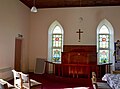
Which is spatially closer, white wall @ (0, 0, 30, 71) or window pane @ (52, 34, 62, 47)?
white wall @ (0, 0, 30, 71)

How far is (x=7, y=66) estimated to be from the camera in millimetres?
7207

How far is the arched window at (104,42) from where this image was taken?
8992 mm

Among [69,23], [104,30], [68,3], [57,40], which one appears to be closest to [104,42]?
[104,30]

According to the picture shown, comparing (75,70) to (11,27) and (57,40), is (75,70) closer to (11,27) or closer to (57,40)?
(57,40)

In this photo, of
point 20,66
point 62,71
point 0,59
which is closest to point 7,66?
point 0,59

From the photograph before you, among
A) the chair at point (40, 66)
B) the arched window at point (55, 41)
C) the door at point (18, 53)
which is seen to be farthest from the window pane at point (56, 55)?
the door at point (18, 53)

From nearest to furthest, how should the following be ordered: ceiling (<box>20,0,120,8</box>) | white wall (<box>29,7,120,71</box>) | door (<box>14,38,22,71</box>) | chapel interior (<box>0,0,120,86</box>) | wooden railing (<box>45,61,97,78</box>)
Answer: wooden railing (<box>45,61,97,78</box>)
chapel interior (<box>0,0,120,86</box>)
door (<box>14,38,22,71</box>)
ceiling (<box>20,0,120,8</box>)
white wall (<box>29,7,120,71</box>)

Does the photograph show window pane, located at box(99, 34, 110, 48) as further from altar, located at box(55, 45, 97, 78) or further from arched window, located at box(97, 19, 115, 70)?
altar, located at box(55, 45, 97, 78)

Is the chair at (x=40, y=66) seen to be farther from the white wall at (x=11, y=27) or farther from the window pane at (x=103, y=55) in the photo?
the window pane at (x=103, y=55)

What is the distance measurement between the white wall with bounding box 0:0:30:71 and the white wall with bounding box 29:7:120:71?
0.54 metres

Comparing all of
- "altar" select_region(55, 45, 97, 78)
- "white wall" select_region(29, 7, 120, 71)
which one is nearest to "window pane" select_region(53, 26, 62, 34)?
"white wall" select_region(29, 7, 120, 71)

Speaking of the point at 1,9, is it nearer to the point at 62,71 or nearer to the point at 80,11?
the point at 62,71

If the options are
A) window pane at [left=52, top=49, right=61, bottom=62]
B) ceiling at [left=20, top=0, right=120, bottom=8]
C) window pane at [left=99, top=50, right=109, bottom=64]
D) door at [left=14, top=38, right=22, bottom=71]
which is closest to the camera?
door at [left=14, top=38, right=22, bottom=71]

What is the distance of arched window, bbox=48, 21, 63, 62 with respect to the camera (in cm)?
941
